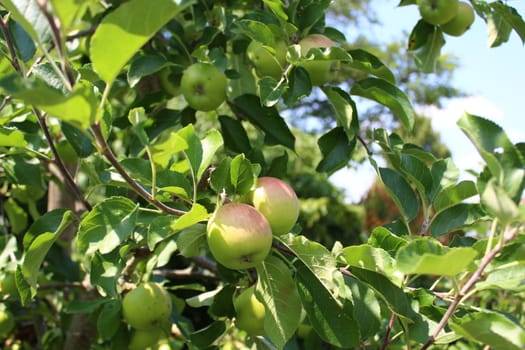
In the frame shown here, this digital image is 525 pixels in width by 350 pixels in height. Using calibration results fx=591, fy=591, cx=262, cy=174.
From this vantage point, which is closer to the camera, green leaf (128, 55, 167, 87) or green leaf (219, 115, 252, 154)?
green leaf (128, 55, 167, 87)

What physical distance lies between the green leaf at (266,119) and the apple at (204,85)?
0.41 feet

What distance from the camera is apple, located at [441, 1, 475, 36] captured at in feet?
4.81

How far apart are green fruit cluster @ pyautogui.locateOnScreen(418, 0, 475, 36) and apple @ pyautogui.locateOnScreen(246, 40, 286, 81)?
41 cm

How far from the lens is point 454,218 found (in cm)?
108

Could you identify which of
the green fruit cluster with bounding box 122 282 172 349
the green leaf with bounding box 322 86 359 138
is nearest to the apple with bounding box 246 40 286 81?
the green leaf with bounding box 322 86 359 138

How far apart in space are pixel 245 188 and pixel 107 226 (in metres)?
0.23

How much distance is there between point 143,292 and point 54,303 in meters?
1.06

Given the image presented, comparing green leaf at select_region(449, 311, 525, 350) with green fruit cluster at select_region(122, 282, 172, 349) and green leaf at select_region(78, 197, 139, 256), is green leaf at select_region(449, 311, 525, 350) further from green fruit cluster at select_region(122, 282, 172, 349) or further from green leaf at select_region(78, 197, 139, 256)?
green fruit cluster at select_region(122, 282, 172, 349)

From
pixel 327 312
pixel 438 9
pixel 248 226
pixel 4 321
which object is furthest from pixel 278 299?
pixel 4 321

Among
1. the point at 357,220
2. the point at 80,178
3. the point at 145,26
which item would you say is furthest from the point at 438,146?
the point at 145,26

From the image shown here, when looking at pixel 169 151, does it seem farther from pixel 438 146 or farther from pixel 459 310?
pixel 438 146

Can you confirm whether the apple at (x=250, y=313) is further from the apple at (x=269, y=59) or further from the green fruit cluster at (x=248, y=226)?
the apple at (x=269, y=59)

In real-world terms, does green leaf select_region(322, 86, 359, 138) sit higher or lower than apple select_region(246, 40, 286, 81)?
lower

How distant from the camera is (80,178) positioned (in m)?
2.17
